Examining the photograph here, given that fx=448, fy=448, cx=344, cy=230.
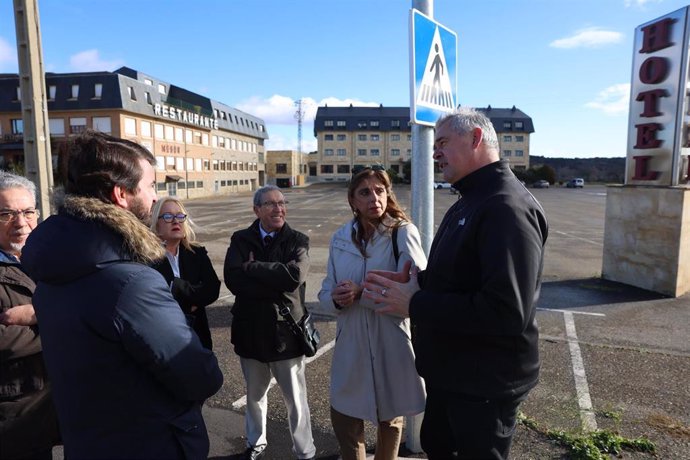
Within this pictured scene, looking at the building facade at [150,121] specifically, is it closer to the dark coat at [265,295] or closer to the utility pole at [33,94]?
the utility pole at [33,94]

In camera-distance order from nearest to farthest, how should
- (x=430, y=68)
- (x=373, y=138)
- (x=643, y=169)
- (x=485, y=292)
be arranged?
(x=485, y=292) < (x=430, y=68) < (x=643, y=169) < (x=373, y=138)

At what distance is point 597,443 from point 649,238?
235 inches

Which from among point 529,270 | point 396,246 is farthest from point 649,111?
point 529,270

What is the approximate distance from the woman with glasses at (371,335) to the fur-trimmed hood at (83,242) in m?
1.32

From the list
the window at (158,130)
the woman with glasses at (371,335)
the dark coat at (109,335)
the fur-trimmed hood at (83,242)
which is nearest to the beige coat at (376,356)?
the woman with glasses at (371,335)

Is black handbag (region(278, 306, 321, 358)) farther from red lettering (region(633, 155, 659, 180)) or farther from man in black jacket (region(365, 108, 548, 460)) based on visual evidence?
red lettering (region(633, 155, 659, 180))

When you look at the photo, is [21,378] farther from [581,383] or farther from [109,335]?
[581,383]

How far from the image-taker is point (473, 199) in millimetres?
2000

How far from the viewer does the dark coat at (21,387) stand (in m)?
2.16

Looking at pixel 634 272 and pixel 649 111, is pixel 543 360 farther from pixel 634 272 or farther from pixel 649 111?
pixel 649 111

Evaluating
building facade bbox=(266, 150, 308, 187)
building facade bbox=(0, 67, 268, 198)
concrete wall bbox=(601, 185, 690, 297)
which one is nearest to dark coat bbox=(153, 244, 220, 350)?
concrete wall bbox=(601, 185, 690, 297)

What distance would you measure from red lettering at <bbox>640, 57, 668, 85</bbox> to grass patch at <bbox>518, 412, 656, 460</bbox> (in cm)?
689

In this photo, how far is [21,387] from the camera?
2.23 meters

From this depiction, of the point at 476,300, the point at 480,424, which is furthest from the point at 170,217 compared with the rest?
the point at 480,424
